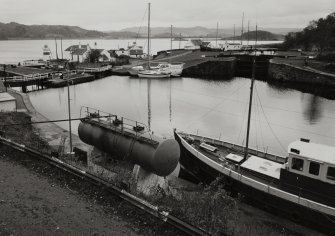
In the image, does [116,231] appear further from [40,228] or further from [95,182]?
[95,182]

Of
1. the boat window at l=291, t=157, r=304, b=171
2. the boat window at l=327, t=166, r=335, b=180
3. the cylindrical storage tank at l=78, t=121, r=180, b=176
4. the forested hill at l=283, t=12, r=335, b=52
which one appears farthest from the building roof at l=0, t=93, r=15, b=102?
the forested hill at l=283, t=12, r=335, b=52

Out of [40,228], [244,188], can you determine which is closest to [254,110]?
[244,188]

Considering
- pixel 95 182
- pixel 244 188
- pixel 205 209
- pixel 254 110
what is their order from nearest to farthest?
pixel 205 209, pixel 95 182, pixel 244 188, pixel 254 110

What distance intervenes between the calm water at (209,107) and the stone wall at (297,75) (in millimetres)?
4404

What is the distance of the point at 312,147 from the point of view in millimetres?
14602

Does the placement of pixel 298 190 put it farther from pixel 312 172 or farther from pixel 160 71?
pixel 160 71

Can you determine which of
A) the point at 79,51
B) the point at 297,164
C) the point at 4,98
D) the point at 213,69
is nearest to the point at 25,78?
the point at 4,98

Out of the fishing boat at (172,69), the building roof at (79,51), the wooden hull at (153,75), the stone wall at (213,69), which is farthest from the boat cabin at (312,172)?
the building roof at (79,51)

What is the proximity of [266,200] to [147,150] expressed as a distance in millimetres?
6473

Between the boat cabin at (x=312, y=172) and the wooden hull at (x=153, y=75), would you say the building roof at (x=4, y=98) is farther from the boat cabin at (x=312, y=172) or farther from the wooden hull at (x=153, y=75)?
the wooden hull at (x=153, y=75)

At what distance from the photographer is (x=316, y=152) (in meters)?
14.2

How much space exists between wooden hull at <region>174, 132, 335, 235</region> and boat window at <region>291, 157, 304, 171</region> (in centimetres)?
159

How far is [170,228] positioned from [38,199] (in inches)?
183

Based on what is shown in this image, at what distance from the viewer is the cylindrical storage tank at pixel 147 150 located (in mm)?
15125
